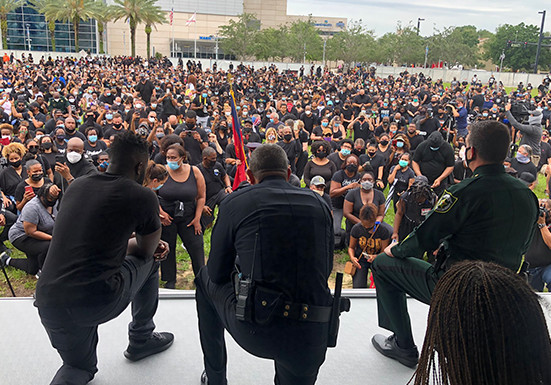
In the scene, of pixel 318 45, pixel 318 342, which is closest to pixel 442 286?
pixel 318 342

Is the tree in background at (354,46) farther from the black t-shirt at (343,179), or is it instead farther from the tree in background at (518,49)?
the black t-shirt at (343,179)

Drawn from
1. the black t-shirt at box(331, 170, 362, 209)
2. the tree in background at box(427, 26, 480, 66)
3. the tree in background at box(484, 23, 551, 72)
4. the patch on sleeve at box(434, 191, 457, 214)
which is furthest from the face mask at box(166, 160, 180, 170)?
the tree in background at box(484, 23, 551, 72)

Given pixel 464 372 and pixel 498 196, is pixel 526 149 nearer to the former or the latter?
pixel 498 196

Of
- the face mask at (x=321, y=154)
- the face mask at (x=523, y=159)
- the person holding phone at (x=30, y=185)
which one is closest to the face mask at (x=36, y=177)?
the person holding phone at (x=30, y=185)

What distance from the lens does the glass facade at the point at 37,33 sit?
6062 cm

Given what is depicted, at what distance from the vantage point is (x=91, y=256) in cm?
252

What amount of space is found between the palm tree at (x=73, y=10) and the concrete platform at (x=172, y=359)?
4738 centimetres

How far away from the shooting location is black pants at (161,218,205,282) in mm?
5781

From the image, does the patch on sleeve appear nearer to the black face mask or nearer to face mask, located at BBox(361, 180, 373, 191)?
face mask, located at BBox(361, 180, 373, 191)

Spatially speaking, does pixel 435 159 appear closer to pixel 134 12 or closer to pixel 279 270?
pixel 279 270

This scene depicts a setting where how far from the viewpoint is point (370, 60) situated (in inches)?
2328

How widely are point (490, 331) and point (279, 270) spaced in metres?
1.08

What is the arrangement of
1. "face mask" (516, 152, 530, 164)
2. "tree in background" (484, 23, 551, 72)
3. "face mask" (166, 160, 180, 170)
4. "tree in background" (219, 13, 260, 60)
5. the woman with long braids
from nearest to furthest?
the woman with long braids < "face mask" (166, 160, 180, 170) < "face mask" (516, 152, 530, 164) < "tree in background" (219, 13, 260, 60) < "tree in background" (484, 23, 551, 72)

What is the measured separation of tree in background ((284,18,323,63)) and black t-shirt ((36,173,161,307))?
183 feet
